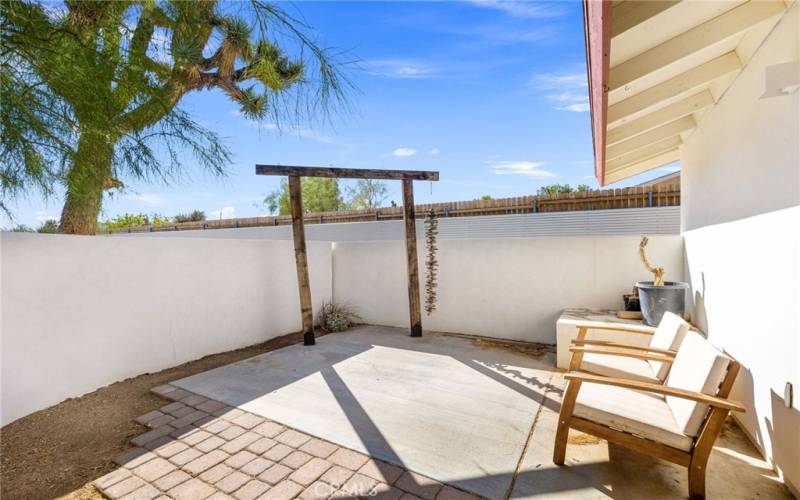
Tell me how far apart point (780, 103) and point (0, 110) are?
4629mm

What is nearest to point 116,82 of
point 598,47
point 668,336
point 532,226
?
point 598,47

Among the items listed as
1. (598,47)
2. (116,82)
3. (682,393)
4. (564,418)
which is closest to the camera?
(598,47)

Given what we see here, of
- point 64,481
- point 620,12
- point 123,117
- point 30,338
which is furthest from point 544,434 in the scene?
point 30,338

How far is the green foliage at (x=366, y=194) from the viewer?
17.9 meters

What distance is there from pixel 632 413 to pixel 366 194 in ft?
54.8

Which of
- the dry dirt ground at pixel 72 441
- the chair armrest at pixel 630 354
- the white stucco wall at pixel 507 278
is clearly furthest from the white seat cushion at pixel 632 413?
the dry dirt ground at pixel 72 441

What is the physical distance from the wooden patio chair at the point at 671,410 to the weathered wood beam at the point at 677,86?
2003 millimetres

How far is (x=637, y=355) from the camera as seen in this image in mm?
2805

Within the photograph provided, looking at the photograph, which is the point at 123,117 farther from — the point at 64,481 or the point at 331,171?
the point at 331,171

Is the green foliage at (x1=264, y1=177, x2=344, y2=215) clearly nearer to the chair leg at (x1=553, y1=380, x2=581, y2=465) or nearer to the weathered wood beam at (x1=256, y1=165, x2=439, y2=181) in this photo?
the weathered wood beam at (x1=256, y1=165, x2=439, y2=181)

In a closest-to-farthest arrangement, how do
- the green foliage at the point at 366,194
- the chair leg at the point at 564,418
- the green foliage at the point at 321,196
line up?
the chair leg at the point at 564,418 < the green foliage at the point at 321,196 < the green foliage at the point at 366,194

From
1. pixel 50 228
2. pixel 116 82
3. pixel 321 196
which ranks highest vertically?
pixel 321 196

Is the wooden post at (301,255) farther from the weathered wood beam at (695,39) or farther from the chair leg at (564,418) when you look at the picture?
the weathered wood beam at (695,39)

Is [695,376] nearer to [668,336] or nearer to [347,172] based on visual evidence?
[668,336]
